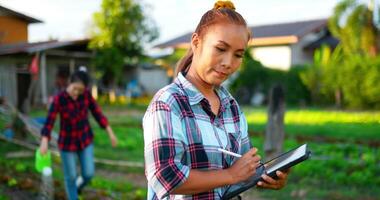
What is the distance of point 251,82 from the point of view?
87.5 ft

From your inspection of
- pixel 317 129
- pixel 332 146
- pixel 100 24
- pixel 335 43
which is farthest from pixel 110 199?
pixel 335 43

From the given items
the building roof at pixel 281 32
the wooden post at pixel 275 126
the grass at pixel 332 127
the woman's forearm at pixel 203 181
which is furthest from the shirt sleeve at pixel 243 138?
the building roof at pixel 281 32

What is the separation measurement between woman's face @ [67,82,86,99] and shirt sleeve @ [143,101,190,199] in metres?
3.48

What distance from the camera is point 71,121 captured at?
17.2 feet

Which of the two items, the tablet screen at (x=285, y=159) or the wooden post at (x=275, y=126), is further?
the wooden post at (x=275, y=126)

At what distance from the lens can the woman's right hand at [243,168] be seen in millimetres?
1785

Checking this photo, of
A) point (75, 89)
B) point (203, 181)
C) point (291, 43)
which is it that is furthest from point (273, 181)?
point (291, 43)

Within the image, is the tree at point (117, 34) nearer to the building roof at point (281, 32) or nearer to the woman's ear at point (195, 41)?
the building roof at point (281, 32)

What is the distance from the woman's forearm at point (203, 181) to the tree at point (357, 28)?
73.5 feet

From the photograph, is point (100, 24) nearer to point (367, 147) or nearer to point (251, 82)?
point (251, 82)

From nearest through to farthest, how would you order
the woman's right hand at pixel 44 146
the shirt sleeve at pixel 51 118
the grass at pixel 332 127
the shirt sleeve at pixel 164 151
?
the shirt sleeve at pixel 164 151 < the woman's right hand at pixel 44 146 < the shirt sleeve at pixel 51 118 < the grass at pixel 332 127

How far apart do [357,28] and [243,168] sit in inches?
884

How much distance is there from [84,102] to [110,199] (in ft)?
3.70

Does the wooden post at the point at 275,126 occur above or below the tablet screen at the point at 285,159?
below
